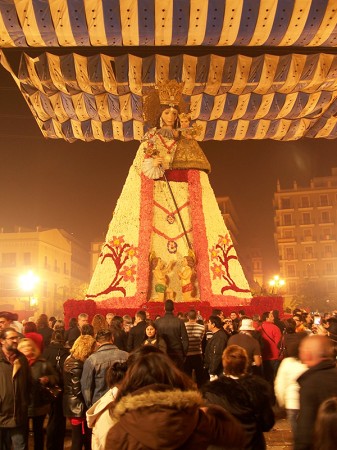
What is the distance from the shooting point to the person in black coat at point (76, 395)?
5.94 meters

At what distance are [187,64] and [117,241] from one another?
6275 millimetres

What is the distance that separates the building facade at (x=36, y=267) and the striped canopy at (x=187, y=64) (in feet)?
115

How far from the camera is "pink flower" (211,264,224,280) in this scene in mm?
17547

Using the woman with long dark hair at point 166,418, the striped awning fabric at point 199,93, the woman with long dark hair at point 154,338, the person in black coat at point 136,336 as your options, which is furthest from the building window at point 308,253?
the woman with long dark hair at point 166,418

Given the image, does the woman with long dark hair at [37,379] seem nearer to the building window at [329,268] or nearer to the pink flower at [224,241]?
the pink flower at [224,241]

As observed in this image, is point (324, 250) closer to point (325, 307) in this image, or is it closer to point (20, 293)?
point (325, 307)

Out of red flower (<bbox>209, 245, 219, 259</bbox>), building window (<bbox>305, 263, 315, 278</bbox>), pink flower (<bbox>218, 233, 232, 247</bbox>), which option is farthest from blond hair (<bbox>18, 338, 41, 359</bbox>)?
building window (<bbox>305, 263, 315, 278</bbox>)

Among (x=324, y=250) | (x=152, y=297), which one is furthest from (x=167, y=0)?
(x=324, y=250)

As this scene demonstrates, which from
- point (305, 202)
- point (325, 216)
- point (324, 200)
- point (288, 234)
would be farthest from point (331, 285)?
point (305, 202)

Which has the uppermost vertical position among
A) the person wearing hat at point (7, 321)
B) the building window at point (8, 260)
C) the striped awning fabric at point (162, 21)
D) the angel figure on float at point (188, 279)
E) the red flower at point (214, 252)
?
the striped awning fabric at point (162, 21)

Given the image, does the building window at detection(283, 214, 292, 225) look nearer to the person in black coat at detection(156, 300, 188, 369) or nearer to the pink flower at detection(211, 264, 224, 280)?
the pink flower at detection(211, 264, 224, 280)

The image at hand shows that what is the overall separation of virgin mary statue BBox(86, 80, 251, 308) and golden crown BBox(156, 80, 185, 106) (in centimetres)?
3

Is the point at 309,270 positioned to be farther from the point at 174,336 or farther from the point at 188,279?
the point at 174,336

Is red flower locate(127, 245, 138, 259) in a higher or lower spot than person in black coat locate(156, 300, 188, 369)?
higher
